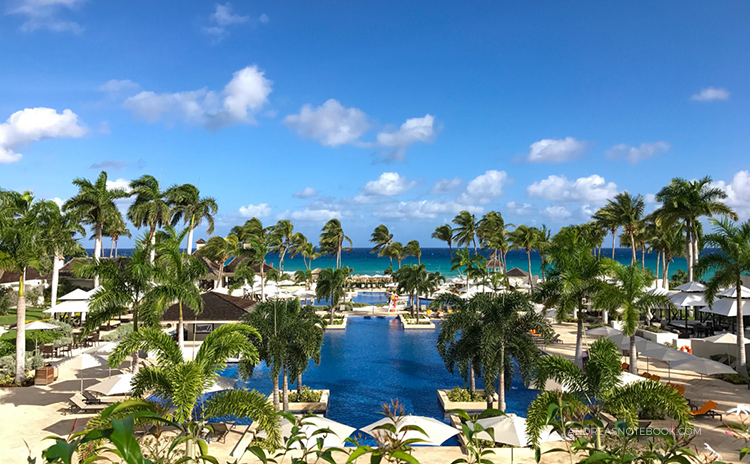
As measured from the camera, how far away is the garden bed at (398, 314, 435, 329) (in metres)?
42.3

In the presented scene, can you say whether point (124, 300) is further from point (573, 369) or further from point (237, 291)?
point (237, 291)

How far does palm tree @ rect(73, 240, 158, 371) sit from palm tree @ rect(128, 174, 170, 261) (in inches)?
770

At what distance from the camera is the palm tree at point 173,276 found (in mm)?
19766

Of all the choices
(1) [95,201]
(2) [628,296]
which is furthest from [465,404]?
(1) [95,201]

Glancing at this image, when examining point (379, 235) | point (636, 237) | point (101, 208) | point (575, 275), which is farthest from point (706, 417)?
point (379, 235)

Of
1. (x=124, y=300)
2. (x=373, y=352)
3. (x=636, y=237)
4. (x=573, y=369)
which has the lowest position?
(x=373, y=352)

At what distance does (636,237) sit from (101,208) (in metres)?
57.7

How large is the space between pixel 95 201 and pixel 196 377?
32.2 metres

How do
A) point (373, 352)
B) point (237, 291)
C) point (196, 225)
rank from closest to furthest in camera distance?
point (373, 352), point (196, 225), point (237, 291)

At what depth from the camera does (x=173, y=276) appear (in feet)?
67.2

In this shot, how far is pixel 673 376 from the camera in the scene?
25.2m

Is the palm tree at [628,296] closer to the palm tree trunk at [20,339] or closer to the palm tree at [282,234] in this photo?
the palm tree trunk at [20,339]

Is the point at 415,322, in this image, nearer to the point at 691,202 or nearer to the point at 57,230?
the point at 691,202

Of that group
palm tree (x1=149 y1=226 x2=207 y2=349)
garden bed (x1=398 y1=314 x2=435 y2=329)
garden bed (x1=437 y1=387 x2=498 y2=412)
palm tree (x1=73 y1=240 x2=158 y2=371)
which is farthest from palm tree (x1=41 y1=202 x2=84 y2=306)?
garden bed (x1=398 y1=314 x2=435 y2=329)
